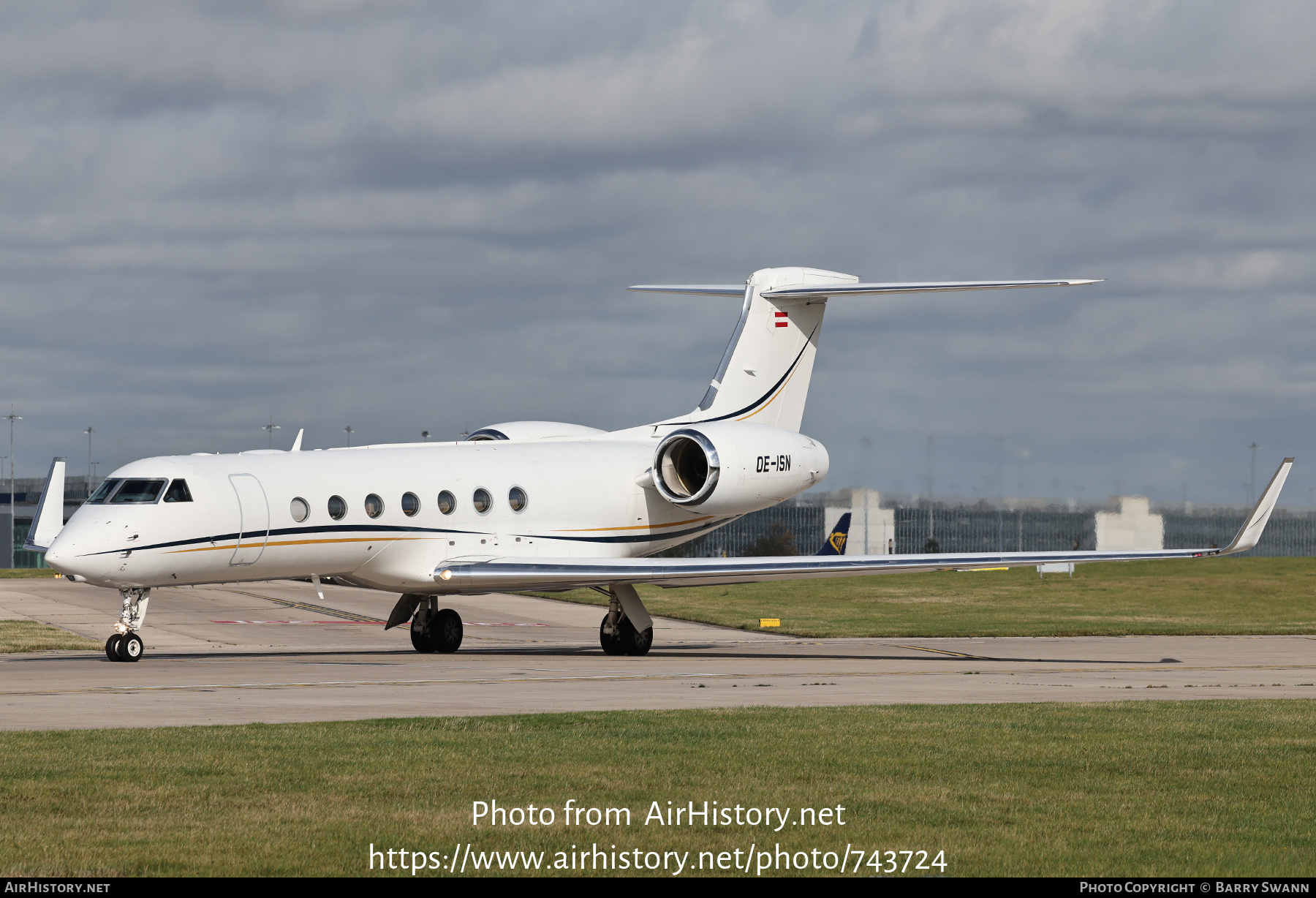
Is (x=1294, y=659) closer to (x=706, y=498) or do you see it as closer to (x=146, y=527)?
(x=706, y=498)

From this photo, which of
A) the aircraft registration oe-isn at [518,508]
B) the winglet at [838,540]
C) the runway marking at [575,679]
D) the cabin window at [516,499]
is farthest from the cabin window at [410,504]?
the winglet at [838,540]

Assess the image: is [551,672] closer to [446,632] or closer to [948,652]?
[446,632]

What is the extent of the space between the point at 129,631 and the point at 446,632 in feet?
19.5

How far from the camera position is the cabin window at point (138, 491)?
23125 millimetres

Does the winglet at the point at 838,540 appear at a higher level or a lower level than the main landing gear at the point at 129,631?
higher

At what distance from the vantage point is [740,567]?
84.0 feet

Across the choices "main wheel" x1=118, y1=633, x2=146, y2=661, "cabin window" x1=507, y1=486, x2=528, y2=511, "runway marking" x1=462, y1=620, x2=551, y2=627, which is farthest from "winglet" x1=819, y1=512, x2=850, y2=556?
"main wheel" x1=118, y1=633, x2=146, y2=661

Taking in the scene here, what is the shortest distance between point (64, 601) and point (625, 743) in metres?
35.3

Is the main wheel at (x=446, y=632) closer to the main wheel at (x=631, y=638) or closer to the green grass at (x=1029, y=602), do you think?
the main wheel at (x=631, y=638)

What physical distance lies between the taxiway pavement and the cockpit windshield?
8.14 feet

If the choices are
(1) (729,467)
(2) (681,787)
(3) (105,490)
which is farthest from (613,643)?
(2) (681,787)

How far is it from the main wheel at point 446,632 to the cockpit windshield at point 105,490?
625 cm
